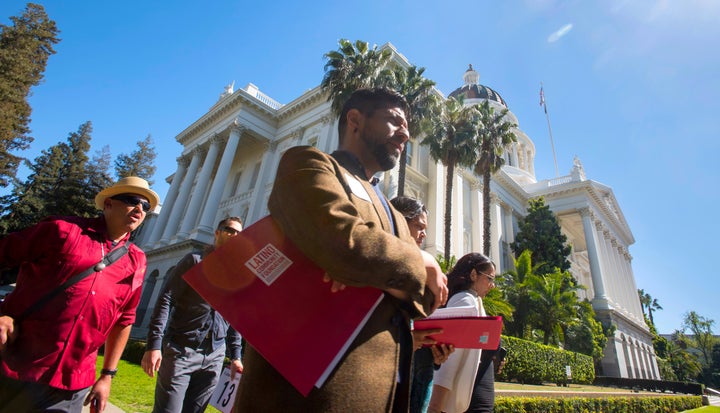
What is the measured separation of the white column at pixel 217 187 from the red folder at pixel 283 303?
2422cm

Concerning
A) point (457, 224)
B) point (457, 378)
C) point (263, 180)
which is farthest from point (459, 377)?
point (263, 180)

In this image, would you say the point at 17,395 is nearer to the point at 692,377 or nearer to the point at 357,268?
the point at 357,268

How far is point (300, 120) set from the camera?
2644 centimetres

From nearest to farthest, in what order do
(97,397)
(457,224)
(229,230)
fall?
(97,397) < (229,230) < (457,224)

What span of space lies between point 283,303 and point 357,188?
1.71 ft

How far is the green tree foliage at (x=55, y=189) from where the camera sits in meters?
31.0

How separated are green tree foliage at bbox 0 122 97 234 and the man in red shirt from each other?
37152mm

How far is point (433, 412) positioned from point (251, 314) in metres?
2.22

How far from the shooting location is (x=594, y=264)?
32.6 m

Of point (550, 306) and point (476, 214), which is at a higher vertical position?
point (476, 214)

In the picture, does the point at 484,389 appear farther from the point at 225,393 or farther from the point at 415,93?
the point at 415,93

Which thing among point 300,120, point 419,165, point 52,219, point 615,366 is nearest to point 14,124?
point 300,120

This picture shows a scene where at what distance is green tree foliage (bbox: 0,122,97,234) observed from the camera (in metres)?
31.0

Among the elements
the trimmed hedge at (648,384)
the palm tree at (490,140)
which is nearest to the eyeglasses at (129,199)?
the palm tree at (490,140)
